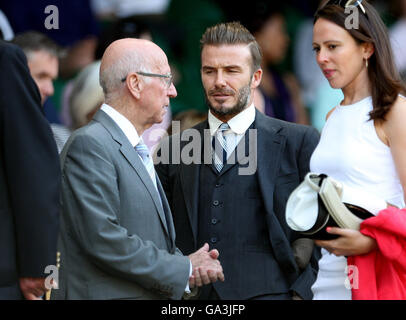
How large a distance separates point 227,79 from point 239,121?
235 millimetres

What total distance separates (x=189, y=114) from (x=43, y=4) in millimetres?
1527

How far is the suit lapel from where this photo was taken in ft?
11.3

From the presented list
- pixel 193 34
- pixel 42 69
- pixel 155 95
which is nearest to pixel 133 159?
pixel 155 95

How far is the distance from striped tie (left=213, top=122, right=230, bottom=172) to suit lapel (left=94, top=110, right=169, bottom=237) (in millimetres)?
723

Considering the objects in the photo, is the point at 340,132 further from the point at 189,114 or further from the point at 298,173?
the point at 189,114

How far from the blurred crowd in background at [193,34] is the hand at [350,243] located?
2.69 meters

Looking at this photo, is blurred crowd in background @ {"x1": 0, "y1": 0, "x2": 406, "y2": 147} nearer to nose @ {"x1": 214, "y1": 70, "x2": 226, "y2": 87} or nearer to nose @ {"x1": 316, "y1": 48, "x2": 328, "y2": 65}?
nose @ {"x1": 214, "y1": 70, "x2": 226, "y2": 87}

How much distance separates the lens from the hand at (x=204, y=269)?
3.53m

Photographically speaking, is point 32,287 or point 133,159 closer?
point 32,287

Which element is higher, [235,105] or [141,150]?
[235,105]

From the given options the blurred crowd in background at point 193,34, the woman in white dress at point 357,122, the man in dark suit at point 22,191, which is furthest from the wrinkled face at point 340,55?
the blurred crowd in background at point 193,34

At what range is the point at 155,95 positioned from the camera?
364 cm

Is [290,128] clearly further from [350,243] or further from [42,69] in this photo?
[42,69]
